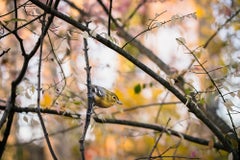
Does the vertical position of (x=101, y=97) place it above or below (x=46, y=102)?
below

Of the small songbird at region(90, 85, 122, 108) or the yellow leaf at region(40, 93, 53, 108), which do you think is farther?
the yellow leaf at region(40, 93, 53, 108)

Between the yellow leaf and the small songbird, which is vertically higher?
the yellow leaf

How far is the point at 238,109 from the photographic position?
→ 1.59 meters

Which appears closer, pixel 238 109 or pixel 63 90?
pixel 238 109

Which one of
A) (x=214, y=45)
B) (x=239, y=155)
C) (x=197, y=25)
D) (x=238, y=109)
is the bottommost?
(x=239, y=155)

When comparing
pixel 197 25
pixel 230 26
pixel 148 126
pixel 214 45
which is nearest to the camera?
pixel 148 126

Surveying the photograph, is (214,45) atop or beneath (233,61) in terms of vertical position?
atop

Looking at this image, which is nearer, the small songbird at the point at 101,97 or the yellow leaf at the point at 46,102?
the small songbird at the point at 101,97

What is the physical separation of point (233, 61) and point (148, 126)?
0.55 meters

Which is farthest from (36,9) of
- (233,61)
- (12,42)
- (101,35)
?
(12,42)

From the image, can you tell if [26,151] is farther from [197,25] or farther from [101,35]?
[101,35]

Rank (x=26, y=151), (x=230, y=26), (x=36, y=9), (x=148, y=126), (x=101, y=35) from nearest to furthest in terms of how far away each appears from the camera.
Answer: (x=101, y=35) → (x=36, y=9) → (x=148, y=126) → (x=230, y=26) → (x=26, y=151)

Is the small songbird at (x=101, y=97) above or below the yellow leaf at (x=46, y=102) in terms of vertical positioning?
below

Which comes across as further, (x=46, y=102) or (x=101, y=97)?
(x=46, y=102)
